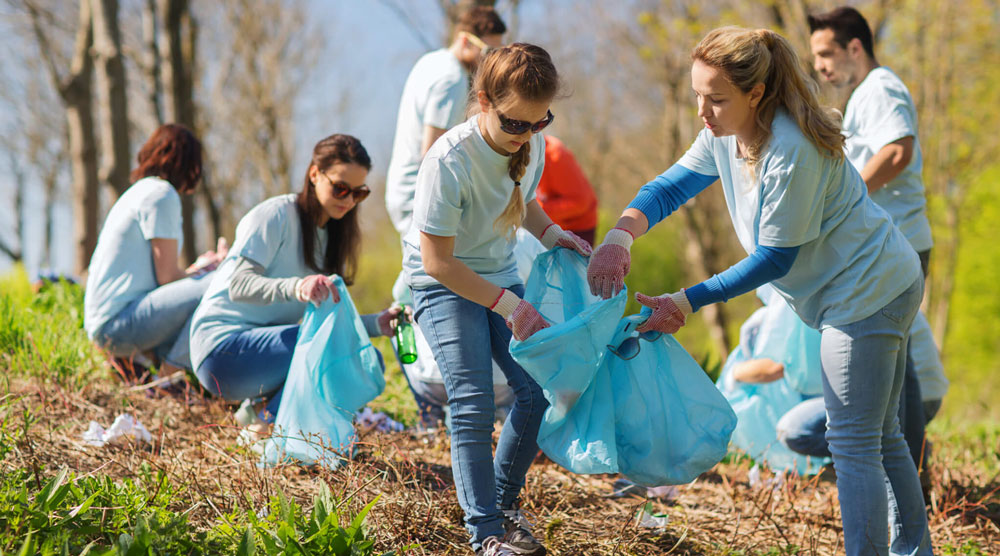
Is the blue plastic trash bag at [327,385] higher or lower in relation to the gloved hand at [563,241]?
lower

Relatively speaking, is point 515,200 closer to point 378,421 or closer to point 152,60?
point 378,421

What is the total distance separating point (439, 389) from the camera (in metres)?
3.52

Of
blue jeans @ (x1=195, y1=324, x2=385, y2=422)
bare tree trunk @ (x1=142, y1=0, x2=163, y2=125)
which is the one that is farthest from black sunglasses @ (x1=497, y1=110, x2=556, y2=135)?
bare tree trunk @ (x1=142, y1=0, x2=163, y2=125)

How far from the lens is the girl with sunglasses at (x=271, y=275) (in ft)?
10.2

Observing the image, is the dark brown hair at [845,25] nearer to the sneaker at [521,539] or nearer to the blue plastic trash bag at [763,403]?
the blue plastic trash bag at [763,403]

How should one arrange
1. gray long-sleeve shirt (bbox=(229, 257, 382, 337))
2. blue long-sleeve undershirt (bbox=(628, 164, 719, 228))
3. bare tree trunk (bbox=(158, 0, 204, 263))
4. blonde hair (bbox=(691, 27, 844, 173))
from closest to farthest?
blonde hair (bbox=(691, 27, 844, 173))
blue long-sleeve undershirt (bbox=(628, 164, 719, 228))
gray long-sleeve shirt (bbox=(229, 257, 382, 337))
bare tree trunk (bbox=(158, 0, 204, 263))

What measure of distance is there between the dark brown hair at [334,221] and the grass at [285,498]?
2.45ft

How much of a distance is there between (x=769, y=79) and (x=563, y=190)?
90.2 inches

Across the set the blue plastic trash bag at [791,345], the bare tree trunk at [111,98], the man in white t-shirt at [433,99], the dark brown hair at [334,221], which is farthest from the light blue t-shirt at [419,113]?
the bare tree trunk at [111,98]

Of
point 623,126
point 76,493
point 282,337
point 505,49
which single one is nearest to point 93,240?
point 282,337

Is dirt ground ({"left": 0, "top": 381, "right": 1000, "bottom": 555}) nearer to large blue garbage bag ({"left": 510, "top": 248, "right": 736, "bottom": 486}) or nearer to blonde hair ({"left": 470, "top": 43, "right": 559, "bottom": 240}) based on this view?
large blue garbage bag ({"left": 510, "top": 248, "right": 736, "bottom": 486})

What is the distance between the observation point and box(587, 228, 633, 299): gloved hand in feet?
7.82

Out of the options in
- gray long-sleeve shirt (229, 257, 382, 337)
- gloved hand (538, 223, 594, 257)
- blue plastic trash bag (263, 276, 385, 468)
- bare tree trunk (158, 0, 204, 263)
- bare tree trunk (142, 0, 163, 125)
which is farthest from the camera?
bare tree trunk (142, 0, 163, 125)

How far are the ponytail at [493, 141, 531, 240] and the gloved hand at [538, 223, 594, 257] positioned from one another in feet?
0.46
